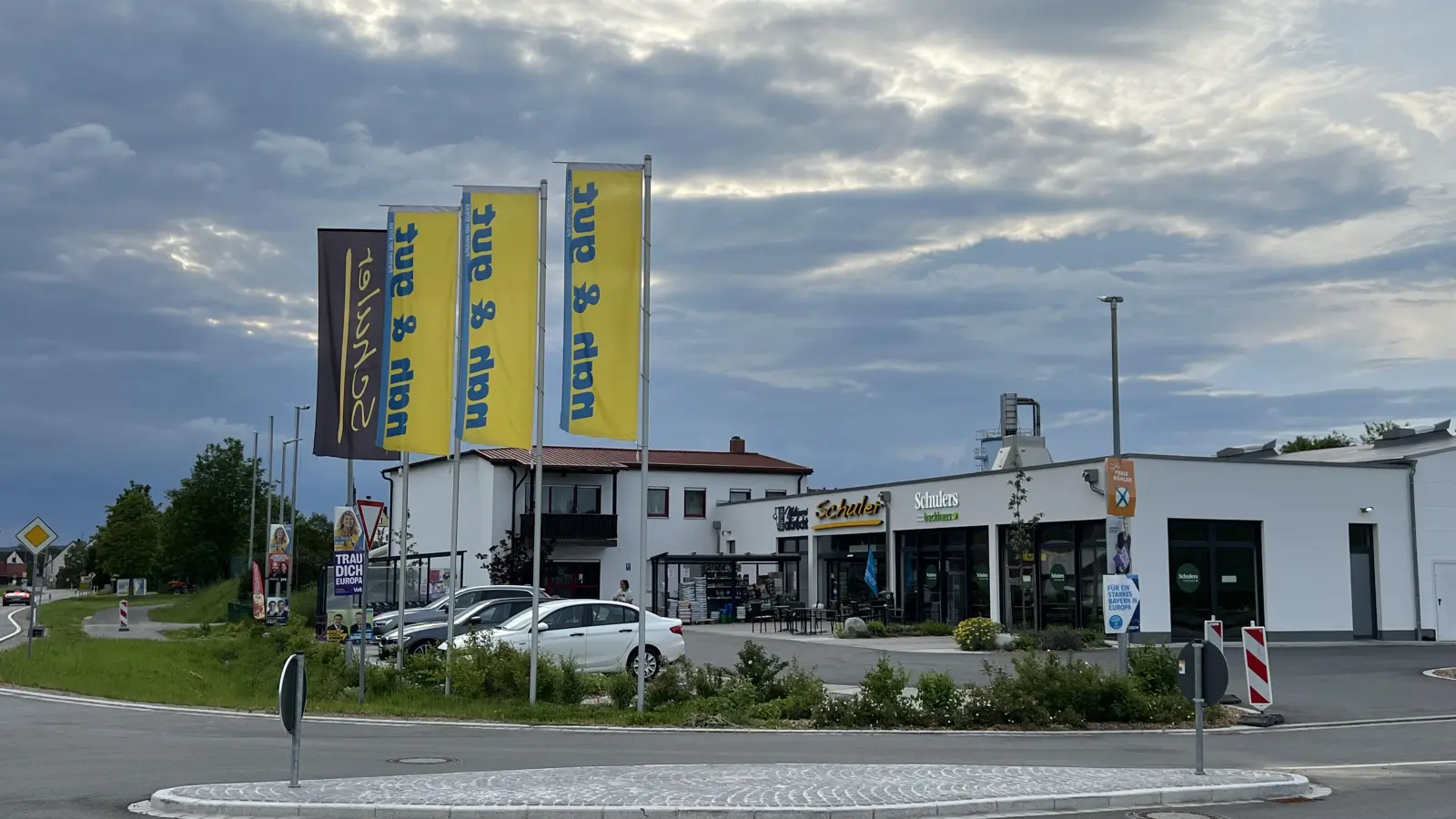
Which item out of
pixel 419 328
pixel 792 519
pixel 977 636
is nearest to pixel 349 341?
pixel 419 328

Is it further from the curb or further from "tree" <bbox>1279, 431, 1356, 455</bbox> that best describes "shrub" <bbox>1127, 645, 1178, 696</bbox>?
"tree" <bbox>1279, 431, 1356, 455</bbox>

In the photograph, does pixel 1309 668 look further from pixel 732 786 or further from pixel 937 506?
pixel 732 786

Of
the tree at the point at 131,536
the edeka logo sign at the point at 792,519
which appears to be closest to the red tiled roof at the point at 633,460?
the edeka logo sign at the point at 792,519

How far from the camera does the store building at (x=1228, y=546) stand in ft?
116

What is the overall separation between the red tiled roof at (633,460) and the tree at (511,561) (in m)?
3.38

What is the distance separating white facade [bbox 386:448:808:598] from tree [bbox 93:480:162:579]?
52026 mm

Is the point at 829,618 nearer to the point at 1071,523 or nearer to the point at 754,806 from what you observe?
the point at 1071,523

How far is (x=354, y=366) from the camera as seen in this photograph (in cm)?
2127

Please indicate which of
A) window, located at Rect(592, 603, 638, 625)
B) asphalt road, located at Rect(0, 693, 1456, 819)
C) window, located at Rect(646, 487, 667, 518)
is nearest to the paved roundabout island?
asphalt road, located at Rect(0, 693, 1456, 819)

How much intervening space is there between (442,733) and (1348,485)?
3022cm

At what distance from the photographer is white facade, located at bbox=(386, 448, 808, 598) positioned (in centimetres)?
5728

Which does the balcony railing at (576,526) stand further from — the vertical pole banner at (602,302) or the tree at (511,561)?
the vertical pole banner at (602,302)

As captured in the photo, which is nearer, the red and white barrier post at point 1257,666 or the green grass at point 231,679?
the red and white barrier post at point 1257,666

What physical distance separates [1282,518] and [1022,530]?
7.23 metres
